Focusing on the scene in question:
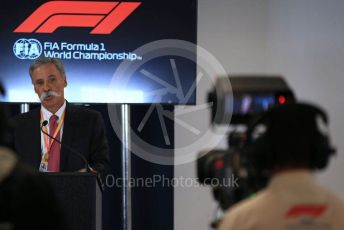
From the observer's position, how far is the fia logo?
6.97 meters

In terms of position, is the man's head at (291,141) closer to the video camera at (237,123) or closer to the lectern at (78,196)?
the video camera at (237,123)

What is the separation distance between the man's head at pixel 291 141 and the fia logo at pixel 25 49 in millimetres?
4610

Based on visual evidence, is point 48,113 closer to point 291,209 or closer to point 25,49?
point 25,49

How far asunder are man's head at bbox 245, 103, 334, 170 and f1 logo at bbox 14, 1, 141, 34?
4.58 metres

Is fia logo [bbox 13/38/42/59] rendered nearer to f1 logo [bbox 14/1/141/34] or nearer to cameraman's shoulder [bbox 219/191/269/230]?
f1 logo [bbox 14/1/141/34]

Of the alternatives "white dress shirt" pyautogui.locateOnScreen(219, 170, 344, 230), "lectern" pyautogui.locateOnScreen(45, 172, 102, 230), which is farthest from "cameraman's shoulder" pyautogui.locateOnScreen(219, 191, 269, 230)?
"lectern" pyautogui.locateOnScreen(45, 172, 102, 230)

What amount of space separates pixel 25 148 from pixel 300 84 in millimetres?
2347

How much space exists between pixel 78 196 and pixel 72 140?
3.12ft

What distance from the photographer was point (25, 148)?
17.5ft

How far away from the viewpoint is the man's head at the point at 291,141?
2.54 m

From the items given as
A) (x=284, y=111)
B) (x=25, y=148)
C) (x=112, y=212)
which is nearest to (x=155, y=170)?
(x=112, y=212)

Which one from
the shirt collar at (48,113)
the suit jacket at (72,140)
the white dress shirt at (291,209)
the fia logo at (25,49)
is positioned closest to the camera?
the white dress shirt at (291,209)

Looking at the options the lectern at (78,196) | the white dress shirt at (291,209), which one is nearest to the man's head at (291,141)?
the white dress shirt at (291,209)

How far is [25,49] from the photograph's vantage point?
698 cm
